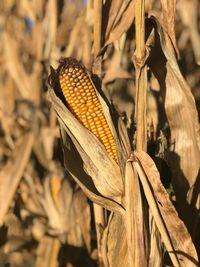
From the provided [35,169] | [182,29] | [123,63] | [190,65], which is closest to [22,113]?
[35,169]

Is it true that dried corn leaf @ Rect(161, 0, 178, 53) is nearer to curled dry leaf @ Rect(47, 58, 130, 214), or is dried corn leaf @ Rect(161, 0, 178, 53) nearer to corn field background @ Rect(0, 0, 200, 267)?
corn field background @ Rect(0, 0, 200, 267)

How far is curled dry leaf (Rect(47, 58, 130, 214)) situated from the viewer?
1861 millimetres

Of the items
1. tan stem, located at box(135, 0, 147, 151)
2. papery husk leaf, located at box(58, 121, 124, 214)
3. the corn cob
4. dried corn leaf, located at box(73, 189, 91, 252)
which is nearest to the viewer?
tan stem, located at box(135, 0, 147, 151)

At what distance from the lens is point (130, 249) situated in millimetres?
1819

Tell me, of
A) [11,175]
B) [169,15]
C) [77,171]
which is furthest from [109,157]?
Answer: [11,175]

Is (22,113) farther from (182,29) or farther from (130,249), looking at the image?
(130,249)

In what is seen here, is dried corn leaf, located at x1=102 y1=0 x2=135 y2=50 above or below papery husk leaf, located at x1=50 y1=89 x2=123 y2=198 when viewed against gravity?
above

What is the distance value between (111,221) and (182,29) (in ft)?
10.4

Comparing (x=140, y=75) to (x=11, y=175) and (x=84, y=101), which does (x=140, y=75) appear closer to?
(x=84, y=101)

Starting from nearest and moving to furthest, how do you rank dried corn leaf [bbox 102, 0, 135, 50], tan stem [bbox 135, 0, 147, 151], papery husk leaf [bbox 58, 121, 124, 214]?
1. tan stem [bbox 135, 0, 147, 151]
2. papery husk leaf [bbox 58, 121, 124, 214]
3. dried corn leaf [bbox 102, 0, 135, 50]

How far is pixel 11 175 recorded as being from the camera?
3082mm

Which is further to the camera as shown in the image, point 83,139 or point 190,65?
point 190,65

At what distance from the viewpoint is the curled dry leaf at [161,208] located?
5.73ft

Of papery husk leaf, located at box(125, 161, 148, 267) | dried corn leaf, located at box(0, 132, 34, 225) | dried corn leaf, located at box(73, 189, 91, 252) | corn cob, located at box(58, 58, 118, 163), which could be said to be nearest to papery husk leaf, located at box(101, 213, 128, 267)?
papery husk leaf, located at box(125, 161, 148, 267)
